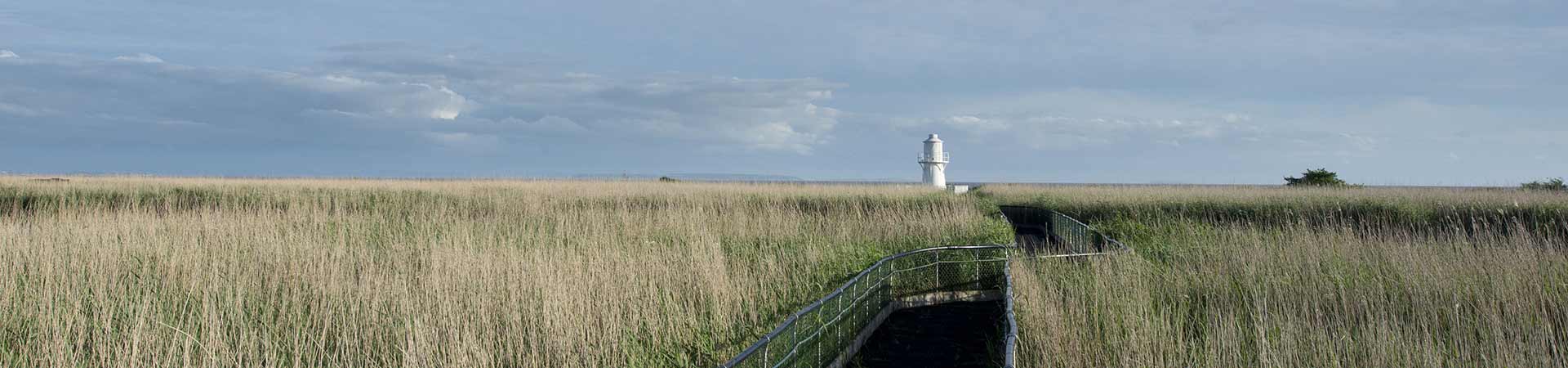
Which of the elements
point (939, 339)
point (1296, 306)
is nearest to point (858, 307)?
point (939, 339)

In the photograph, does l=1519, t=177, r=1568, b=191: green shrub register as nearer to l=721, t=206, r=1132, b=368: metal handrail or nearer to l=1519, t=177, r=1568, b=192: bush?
l=1519, t=177, r=1568, b=192: bush

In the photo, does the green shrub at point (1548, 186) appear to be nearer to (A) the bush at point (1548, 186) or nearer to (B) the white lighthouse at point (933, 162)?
(A) the bush at point (1548, 186)

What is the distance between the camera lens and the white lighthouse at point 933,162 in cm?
3522

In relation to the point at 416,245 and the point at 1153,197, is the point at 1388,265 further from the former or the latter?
the point at 1153,197

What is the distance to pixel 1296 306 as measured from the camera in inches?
271

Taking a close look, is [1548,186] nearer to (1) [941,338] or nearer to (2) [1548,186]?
(2) [1548,186]

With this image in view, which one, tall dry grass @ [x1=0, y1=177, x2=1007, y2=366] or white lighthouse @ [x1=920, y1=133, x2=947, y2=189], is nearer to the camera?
tall dry grass @ [x1=0, y1=177, x2=1007, y2=366]

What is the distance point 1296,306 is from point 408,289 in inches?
261

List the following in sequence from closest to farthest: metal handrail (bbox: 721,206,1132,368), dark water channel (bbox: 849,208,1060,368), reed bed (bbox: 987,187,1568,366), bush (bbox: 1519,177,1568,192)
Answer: metal handrail (bbox: 721,206,1132,368) < reed bed (bbox: 987,187,1568,366) < dark water channel (bbox: 849,208,1060,368) < bush (bbox: 1519,177,1568,192)

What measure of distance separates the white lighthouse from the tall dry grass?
2105cm

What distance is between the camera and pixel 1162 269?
8.55 metres

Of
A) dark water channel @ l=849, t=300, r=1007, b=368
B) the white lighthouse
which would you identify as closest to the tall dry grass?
dark water channel @ l=849, t=300, r=1007, b=368

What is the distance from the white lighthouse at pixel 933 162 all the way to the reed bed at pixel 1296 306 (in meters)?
23.3

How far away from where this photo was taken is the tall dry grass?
516 cm
